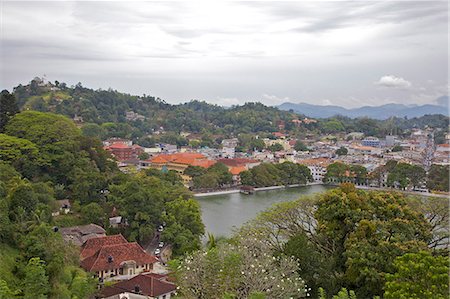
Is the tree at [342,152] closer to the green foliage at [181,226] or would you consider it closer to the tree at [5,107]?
the green foliage at [181,226]

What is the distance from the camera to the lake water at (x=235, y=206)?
1280 cm

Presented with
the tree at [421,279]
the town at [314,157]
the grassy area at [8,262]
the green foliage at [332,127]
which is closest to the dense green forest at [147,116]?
the green foliage at [332,127]

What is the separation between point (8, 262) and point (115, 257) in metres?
2.31

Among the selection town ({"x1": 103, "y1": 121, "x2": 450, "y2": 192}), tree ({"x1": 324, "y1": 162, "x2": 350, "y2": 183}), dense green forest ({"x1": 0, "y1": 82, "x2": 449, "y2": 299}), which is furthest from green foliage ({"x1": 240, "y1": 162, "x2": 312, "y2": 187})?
dense green forest ({"x1": 0, "y1": 82, "x2": 449, "y2": 299})

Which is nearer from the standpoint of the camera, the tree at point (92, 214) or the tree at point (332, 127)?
the tree at point (92, 214)

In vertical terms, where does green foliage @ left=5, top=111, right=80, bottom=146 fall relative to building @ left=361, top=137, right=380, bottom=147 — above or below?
above

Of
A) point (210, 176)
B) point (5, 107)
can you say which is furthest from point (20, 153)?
point (210, 176)

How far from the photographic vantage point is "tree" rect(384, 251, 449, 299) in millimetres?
3334

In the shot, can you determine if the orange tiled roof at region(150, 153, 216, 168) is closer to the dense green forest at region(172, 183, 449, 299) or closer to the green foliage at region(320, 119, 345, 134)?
the dense green forest at region(172, 183, 449, 299)

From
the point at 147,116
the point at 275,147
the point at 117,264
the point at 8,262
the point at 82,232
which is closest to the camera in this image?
the point at 8,262

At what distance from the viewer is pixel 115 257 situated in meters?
8.35

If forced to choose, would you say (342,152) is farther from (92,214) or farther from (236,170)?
(92,214)

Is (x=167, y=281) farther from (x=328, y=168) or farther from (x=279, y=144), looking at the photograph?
(x=279, y=144)

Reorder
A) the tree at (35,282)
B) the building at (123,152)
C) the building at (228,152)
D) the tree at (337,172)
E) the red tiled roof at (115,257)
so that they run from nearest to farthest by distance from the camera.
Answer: the tree at (35,282)
the red tiled roof at (115,257)
the tree at (337,172)
the building at (123,152)
the building at (228,152)
